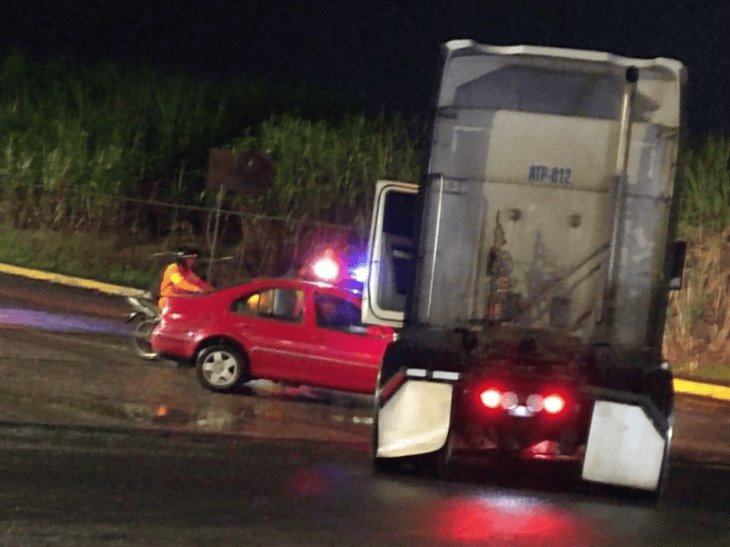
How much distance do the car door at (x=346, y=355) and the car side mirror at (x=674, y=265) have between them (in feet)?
12.2

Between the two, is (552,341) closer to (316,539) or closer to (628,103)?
(628,103)

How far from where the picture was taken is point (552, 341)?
428 inches

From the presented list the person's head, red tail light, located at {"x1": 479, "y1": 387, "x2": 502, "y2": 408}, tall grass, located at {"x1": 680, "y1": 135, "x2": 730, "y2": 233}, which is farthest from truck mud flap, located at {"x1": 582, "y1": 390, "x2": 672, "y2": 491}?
tall grass, located at {"x1": 680, "y1": 135, "x2": 730, "y2": 233}

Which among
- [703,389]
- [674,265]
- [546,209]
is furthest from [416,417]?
[703,389]

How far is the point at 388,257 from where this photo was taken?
12.1 metres

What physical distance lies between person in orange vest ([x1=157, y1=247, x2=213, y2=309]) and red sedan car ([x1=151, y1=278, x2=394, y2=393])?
118cm

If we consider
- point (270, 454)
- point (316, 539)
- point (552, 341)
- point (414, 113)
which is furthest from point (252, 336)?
point (414, 113)

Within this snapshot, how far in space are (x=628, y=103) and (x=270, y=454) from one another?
160 inches

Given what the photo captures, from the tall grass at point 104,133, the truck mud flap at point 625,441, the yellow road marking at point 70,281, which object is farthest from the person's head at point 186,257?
the tall grass at point 104,133

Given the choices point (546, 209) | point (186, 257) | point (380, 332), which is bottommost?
point (380, 332)

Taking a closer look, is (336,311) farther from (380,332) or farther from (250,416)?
(250,416)

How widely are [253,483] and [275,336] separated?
4670 millimetres

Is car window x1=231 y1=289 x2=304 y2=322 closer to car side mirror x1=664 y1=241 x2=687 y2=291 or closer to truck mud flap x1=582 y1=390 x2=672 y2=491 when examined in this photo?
car side mirror x1=664 y1=241 x2=687 y2=291

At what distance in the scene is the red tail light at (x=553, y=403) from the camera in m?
9.88
